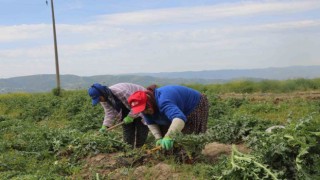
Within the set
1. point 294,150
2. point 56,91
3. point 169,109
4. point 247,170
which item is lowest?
point 56,91

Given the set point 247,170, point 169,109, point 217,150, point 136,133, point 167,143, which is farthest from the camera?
point 136,133

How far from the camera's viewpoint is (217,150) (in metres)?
5.32

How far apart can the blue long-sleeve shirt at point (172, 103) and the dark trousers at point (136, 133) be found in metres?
1.23

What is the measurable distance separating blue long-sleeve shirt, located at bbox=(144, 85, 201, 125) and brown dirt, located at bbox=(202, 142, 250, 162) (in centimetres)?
52

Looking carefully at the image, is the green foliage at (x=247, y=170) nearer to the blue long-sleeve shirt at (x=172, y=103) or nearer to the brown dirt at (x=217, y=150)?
the blue long-sleeve shirt at (x=172, y=103)

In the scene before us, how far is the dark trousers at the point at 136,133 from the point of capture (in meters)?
6.41

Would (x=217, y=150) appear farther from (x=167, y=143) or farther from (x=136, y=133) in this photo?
(x=136, y=133)

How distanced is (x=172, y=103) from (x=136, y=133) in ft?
6.06

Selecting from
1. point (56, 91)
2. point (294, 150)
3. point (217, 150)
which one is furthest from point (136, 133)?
point (56, 91)

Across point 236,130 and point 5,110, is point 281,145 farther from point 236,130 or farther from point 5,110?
point 5,110

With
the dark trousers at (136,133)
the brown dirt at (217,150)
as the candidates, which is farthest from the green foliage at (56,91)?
the brown dirt at (217,150)

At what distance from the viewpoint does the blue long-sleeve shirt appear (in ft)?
15.1

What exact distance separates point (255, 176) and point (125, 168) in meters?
1.64

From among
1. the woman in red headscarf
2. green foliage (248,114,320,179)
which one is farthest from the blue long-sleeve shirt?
green foliage (248,114,320,179)
